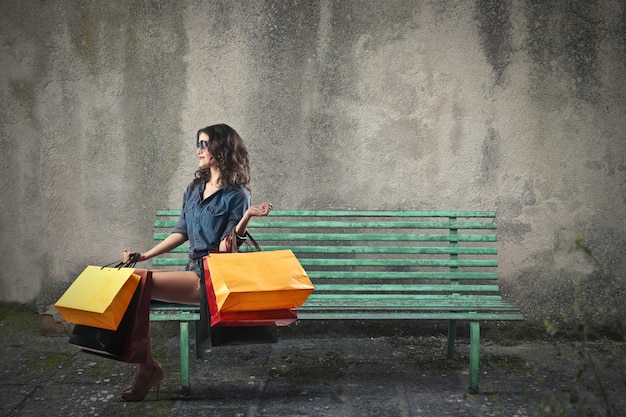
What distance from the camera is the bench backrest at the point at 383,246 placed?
4438mm

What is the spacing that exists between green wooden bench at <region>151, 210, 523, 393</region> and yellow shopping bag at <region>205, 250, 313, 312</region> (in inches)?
30.0

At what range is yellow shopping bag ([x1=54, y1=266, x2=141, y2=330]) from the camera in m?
3.28

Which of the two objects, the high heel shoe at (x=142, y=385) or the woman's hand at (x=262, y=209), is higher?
the woman's hand at (x=262, y=209)

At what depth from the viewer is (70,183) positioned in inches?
193

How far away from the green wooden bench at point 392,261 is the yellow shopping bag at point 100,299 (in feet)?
1.89

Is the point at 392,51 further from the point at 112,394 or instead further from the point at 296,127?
the point at 112,394

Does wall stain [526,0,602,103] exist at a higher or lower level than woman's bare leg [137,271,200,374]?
higher

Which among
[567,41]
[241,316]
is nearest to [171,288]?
[241,316]

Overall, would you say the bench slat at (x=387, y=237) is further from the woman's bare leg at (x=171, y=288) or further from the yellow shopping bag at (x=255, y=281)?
the yellow shopping bag at (x=255, y=281)

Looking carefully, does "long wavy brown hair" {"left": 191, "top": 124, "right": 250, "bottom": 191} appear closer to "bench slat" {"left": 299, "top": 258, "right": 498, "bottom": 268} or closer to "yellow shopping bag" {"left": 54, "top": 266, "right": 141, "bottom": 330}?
"yellow shopping bag" {"left": 54, "top": 266, "right": 141, "bottom": 330}

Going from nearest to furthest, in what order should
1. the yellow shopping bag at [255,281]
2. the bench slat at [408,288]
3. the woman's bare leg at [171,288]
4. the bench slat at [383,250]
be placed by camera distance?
the yellow shopping bag at [255,281], the woman's bare leg at [171,288], the bench slat at [408,288], the bench slat at [383,250]

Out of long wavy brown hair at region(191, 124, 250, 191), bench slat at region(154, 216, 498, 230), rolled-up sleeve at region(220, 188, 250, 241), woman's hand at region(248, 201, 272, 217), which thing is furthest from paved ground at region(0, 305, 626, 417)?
long wavy brown hair at region(191, 124, 250, 191)

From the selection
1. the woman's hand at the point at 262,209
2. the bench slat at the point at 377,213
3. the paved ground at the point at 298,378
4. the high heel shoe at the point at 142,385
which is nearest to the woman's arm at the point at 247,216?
the woman's hand at the point at 262,209

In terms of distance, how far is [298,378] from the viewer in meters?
4.19
